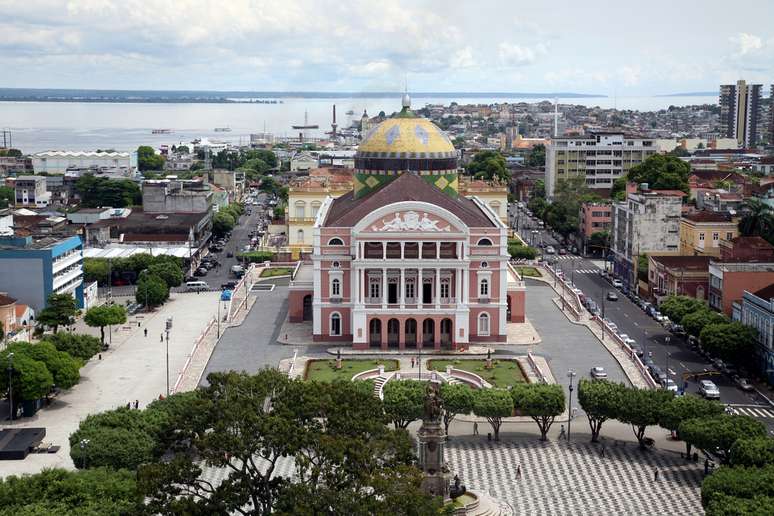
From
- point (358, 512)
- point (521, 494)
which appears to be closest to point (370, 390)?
point (521, 494)

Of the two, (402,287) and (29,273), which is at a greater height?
(402,287)

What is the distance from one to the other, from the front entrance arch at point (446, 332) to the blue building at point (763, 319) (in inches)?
706

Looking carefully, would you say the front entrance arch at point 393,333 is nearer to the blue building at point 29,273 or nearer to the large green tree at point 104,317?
the large green tree at point 104,317

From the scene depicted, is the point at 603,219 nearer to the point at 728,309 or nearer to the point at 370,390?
the point at 728,309

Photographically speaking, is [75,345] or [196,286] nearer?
[75,345]

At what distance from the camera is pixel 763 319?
62.4 meters

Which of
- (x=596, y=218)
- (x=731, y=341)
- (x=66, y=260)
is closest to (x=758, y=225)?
(x=596, y=218)

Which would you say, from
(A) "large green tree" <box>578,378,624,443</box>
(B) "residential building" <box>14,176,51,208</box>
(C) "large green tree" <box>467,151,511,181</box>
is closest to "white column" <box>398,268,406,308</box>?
(A) "large green tree" <box>578,378,624,443</box>

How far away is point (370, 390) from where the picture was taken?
49.8 m

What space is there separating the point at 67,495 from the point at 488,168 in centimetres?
13058

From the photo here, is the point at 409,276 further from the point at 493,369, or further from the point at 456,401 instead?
the point at 456,401

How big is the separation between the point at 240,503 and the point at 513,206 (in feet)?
402

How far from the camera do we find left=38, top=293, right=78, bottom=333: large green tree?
69438 mm

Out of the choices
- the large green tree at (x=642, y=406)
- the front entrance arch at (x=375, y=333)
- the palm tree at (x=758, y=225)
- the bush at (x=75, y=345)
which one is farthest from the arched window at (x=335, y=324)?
the palm tree at (x=758, y=225)
